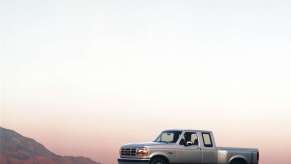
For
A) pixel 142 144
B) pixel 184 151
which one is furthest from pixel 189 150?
pixel 142 144

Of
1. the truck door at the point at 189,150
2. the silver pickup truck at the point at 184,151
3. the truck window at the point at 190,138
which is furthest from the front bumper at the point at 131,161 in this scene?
the truck window at the point at 190,138

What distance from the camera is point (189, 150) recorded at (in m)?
29.6

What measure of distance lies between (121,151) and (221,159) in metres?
5.36

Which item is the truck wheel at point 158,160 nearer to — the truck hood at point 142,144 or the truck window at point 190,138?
the truck hood at point 142,144

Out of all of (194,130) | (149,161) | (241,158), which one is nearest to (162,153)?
(149,161)

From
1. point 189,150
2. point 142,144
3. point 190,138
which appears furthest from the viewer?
point 190,138

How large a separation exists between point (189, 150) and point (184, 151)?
0.36 m

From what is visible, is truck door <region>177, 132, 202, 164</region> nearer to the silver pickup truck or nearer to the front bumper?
the silver pickup truck

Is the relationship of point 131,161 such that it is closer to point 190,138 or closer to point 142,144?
point 142,144

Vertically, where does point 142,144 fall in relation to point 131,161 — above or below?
above

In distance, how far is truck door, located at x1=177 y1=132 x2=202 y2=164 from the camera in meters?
29.2

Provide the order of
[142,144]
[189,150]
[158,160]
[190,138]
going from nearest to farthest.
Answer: [142,144] → [158,160] → [189,150] → [190,138]

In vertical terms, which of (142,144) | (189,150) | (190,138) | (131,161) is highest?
(190,138)

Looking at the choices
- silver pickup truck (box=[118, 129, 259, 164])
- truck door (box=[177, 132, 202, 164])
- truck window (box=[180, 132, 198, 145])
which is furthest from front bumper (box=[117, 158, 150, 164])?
truck window (box=[180, 132, 198, 145])
